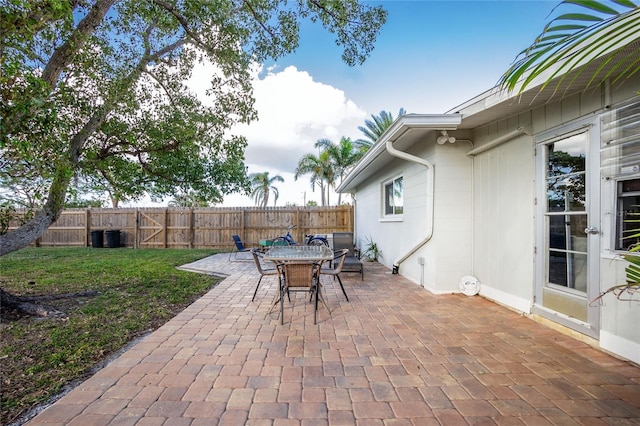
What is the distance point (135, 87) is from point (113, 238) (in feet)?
32.3

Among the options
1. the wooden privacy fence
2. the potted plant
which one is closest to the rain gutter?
the potted plant

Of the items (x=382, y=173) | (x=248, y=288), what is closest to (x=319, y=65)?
(x=382, y=173)

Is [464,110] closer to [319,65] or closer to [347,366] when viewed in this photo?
[347,366]

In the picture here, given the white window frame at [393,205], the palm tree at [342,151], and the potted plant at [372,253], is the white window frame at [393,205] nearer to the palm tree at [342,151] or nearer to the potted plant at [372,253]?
the potted plant at [372,253]

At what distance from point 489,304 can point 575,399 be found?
7.43 ft

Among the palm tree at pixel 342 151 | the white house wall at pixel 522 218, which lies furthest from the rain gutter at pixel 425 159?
the palm tree at pixel 342 151

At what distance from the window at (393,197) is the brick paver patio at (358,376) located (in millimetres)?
3296

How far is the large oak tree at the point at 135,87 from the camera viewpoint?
2.98 m

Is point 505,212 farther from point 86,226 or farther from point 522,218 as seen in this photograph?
point 86,226

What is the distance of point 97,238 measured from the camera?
41.0 feet

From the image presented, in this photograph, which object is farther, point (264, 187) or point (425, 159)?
point (264, 187)

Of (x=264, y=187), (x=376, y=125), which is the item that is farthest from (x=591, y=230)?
(x=264, y=187)

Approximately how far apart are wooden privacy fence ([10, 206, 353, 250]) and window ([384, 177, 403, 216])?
471 centimetres

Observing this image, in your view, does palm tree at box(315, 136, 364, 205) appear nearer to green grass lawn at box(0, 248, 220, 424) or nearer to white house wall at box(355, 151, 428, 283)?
white house wall at box(355, 151, 428, 283)
